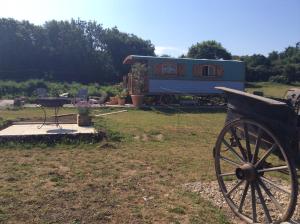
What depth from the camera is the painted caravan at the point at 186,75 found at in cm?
2294

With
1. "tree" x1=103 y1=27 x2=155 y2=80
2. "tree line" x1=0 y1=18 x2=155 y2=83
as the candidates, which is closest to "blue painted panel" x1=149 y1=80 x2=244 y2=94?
Result: "tree line" x1=0 y1=18 x2=155 y2=83

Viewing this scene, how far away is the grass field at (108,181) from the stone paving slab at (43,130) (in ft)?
1.89

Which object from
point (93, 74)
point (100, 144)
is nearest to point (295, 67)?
point (93, 74)

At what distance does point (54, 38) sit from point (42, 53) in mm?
4473

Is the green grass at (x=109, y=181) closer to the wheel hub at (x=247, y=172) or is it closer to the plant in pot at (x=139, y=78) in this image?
the wheel hub at (x=247, y=172)

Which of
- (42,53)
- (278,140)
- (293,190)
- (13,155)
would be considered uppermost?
(42,53)

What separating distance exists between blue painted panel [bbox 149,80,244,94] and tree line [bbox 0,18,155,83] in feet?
87.3

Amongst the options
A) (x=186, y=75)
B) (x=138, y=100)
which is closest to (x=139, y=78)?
(x=138, y=100)

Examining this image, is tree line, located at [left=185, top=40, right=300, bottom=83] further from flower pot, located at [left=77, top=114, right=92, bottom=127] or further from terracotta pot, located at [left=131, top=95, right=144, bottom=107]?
flower pot, located at [left=77, top=114, right=92, bottom=127]

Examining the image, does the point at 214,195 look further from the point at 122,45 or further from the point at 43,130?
the point at 122,45

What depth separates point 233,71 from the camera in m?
25.0

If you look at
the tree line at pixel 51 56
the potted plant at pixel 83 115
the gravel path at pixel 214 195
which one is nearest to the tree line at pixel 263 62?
the tree line at pixel 51 56

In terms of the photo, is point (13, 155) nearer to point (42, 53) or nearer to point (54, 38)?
point (42, 53)

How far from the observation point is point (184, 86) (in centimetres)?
2362
